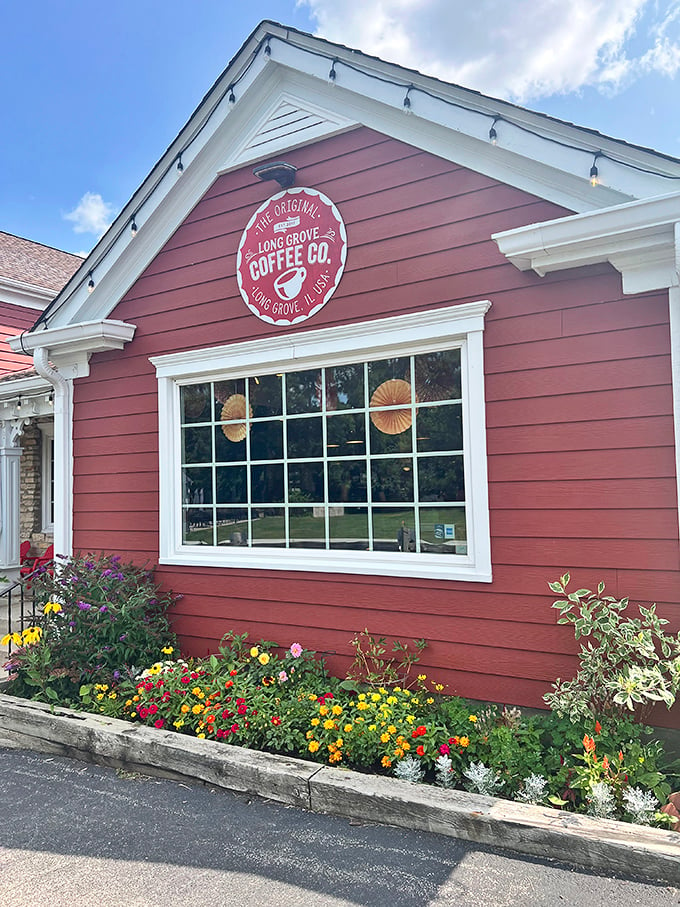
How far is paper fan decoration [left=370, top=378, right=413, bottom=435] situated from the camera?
4.67 metres

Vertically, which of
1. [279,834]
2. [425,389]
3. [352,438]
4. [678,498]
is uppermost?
[425,389]

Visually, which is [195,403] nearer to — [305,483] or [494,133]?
[305,483]

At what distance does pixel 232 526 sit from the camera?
5.55m

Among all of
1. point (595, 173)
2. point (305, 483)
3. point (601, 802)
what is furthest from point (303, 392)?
point (601, 802)

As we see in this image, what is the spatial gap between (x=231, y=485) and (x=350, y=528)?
1.21 m

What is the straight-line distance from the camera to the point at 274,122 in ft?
17.4

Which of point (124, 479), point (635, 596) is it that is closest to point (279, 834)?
point (635, 596)

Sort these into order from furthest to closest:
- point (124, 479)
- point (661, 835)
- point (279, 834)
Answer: point (124, 479)
point (279, 834)
point (661, 835)

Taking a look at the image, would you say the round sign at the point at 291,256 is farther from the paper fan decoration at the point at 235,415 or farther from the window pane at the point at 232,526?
the window pane at the point at 232,526

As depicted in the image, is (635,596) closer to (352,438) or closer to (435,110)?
(352,438)

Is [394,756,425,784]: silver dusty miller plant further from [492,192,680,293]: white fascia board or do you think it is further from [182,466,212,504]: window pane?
[492,192,680,293]: white fascia board

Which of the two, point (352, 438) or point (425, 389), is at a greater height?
point (425, 389)

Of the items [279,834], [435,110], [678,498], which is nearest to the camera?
[279,834]

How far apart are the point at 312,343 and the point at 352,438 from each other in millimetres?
790
